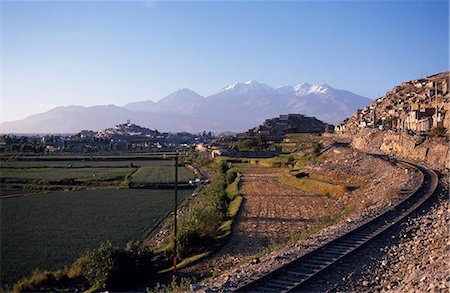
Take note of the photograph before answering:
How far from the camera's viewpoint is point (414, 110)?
51.2 meters

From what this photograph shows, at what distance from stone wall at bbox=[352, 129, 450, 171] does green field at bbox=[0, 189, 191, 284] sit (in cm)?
1587

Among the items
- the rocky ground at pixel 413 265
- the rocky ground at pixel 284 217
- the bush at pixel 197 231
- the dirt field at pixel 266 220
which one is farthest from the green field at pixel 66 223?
the rocky ground at pixel 413 265

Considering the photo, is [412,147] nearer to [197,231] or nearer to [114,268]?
[197,231]

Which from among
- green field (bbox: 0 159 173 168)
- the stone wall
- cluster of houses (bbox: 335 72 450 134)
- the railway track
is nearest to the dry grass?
the stone wall

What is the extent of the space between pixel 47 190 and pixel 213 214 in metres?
26.5

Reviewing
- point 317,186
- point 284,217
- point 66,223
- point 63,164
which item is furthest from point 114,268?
point 63,164

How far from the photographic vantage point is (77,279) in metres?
14.1

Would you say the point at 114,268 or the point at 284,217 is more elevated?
the point at 284,217

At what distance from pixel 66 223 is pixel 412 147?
76.5 ft

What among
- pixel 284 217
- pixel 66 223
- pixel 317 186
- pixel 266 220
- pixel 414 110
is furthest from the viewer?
pixel 414 110

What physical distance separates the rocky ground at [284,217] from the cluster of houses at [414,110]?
13296 millimetres

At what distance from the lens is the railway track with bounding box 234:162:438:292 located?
25.7 ft

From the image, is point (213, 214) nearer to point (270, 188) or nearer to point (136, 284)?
point (136, 284)

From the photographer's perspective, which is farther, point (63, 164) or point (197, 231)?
point (63, 164)
